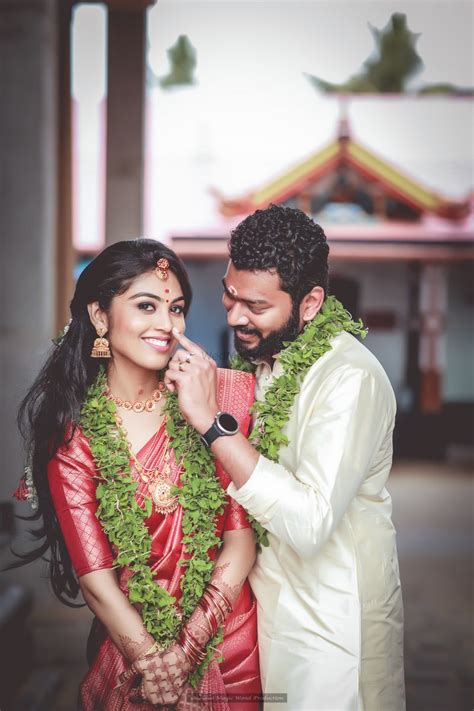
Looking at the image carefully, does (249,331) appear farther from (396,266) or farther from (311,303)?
(396,266)

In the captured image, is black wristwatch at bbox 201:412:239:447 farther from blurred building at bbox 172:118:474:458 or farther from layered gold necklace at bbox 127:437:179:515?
blurred building at bbox 172:118:474:458

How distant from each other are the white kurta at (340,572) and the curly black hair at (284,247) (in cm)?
20

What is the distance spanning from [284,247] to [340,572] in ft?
2.78

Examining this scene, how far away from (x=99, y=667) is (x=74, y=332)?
909mm

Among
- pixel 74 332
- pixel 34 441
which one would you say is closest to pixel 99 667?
pixel 34 441

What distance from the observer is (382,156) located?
37.5ft

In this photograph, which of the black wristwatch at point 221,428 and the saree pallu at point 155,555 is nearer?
the black wristwatch at point 221,428

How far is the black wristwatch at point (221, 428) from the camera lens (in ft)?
5.67

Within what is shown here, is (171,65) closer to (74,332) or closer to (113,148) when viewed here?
(113,148)

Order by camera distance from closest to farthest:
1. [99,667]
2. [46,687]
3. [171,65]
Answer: [99,667]
[46,687]
[171,65]

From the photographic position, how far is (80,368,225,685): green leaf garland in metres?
1.87

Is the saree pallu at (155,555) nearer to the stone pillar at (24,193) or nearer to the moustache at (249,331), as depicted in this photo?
the moustache at (249,331)

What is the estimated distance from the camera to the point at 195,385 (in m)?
1.76

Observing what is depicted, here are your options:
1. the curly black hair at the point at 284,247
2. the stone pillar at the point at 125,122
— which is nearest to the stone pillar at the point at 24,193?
the stone pillar at the point at 125,122
